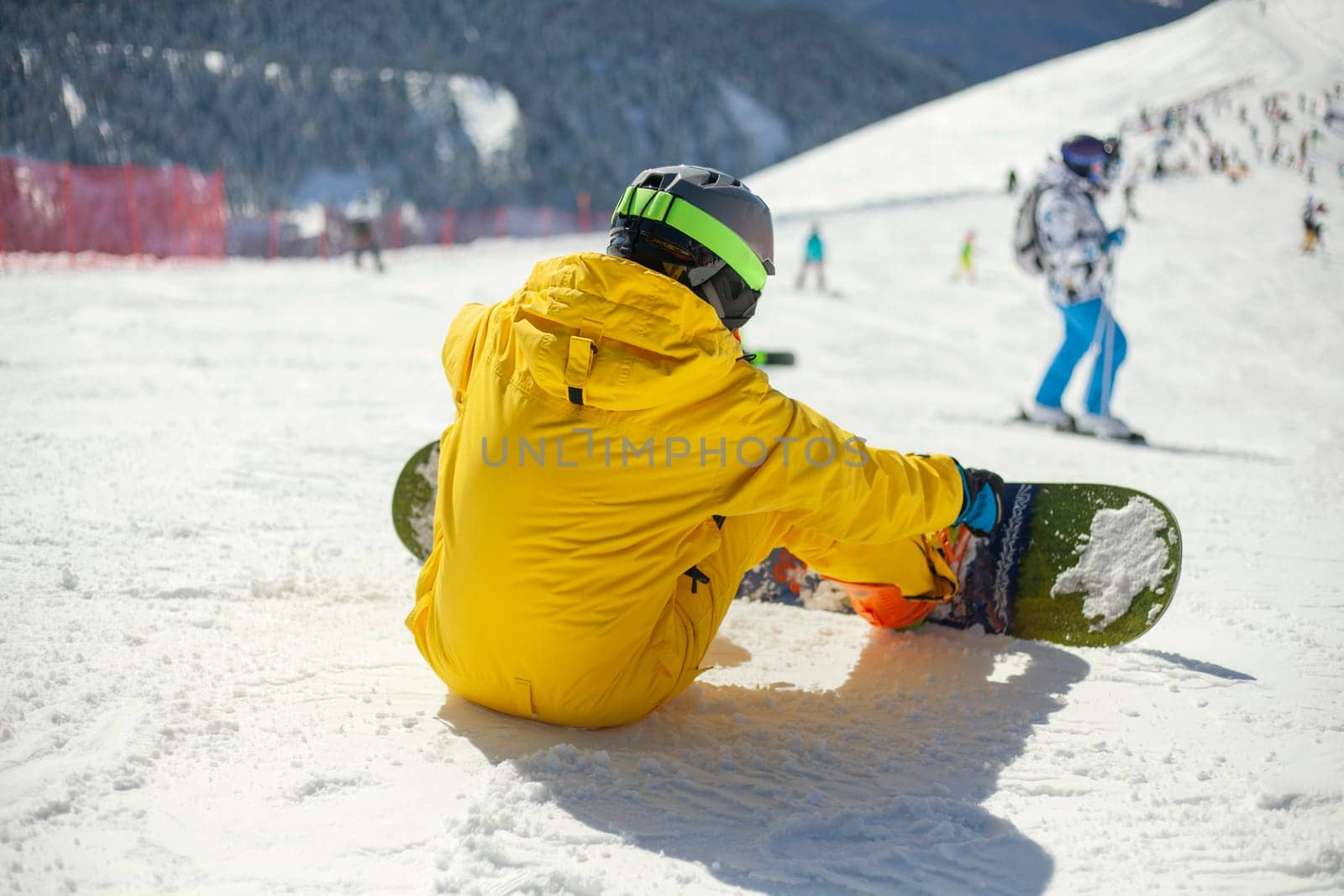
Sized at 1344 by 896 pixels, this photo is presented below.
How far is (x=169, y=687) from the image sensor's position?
220cm

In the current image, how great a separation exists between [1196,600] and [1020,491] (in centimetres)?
73

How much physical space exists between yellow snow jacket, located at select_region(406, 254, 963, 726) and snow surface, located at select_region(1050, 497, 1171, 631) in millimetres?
840

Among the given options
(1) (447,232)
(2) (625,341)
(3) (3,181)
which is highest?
(1) (447,232)

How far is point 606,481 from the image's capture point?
197 cm

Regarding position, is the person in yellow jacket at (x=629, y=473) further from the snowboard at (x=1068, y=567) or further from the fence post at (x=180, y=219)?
the fence post at (x=180, y=219)

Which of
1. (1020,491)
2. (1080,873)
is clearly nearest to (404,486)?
(1020,491)

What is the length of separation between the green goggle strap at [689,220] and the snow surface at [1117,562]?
1368 millimetres

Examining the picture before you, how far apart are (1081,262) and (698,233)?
5148 mm

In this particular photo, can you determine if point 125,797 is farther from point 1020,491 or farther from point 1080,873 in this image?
point 1020,491

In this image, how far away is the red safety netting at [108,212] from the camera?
1730 cm

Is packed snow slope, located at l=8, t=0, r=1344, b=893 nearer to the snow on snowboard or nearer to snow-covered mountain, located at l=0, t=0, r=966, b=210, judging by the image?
the snow on snowboard

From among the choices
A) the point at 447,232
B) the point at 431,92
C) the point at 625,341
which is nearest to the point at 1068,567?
the point at 625,341

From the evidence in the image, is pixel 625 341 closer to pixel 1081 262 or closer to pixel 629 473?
pixel 629 473

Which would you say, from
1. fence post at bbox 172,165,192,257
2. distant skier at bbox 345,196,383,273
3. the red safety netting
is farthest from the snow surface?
fence post at bbox 172,165,192,257
